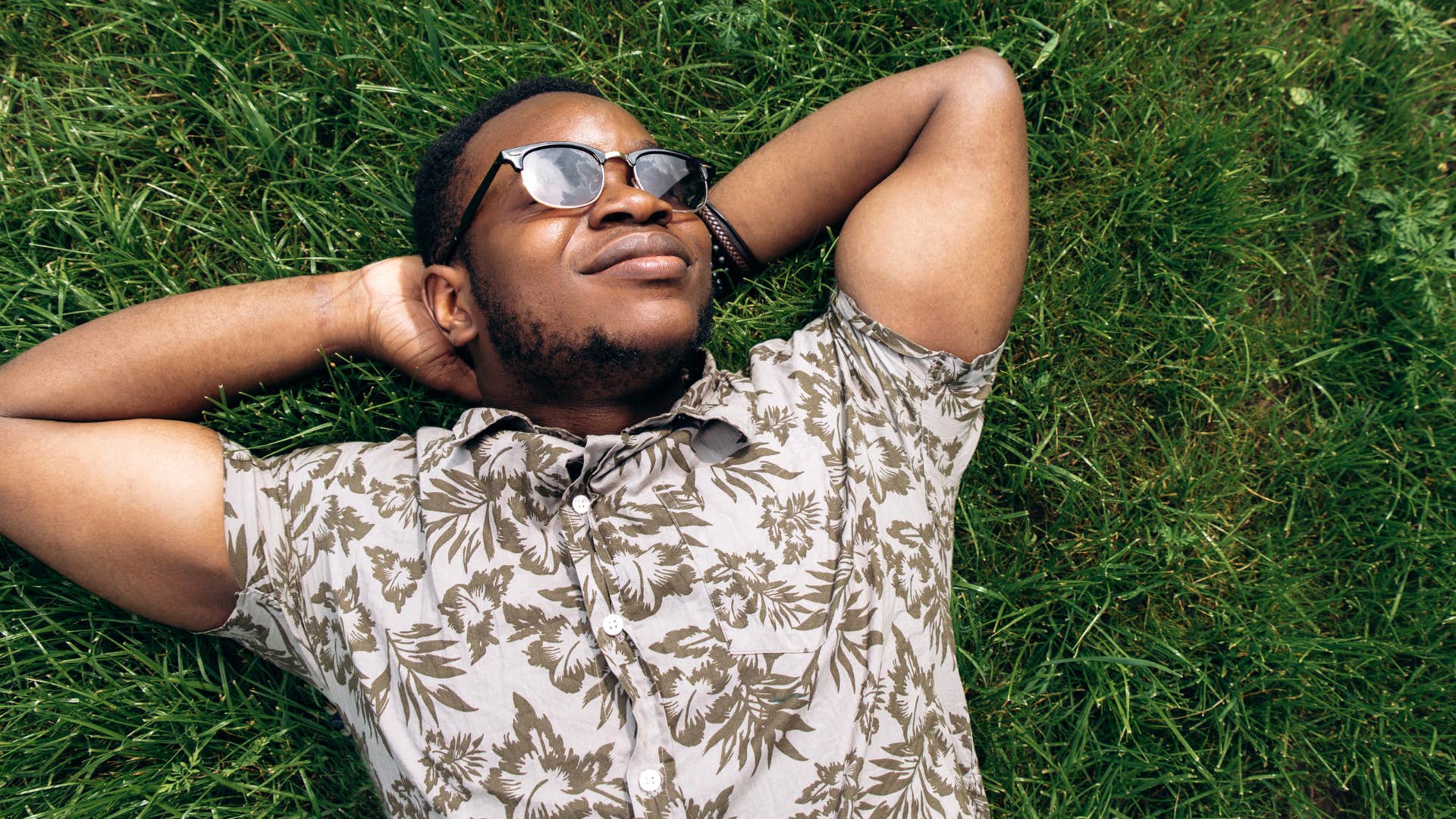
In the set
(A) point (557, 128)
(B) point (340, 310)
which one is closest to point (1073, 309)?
(A) point (557, 128)

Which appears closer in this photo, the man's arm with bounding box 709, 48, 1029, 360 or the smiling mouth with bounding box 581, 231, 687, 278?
the smiling mouth with bounding box 581, 231, 687, 278

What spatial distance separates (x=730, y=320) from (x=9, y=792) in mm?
3025

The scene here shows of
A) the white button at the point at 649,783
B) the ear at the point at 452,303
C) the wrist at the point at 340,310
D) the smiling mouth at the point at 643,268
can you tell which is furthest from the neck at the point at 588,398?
the white button at the point at 649,783

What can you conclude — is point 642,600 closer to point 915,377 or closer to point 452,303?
point 915,377

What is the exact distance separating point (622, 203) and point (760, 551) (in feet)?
3.71

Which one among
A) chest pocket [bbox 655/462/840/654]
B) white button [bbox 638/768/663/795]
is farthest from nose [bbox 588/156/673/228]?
white button [bbox 638/768/663/795]

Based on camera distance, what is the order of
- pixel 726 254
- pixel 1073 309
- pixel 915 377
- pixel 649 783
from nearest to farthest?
pixel 649 783 < pixel 915 377 < pixel 726 254 < pixel 1073 309

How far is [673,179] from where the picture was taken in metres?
2.88

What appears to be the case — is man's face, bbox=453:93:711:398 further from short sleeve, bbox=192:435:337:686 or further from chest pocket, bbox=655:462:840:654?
short sleeve, bbox=192:435:337:686

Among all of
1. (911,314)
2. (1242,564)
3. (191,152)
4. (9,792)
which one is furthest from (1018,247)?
(9,792)

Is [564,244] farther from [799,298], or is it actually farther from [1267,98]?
[1267,98]

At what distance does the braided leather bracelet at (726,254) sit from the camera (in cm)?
319

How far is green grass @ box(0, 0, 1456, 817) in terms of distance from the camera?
326 cm

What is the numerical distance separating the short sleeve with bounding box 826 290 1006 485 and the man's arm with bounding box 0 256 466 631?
1.45 meters
